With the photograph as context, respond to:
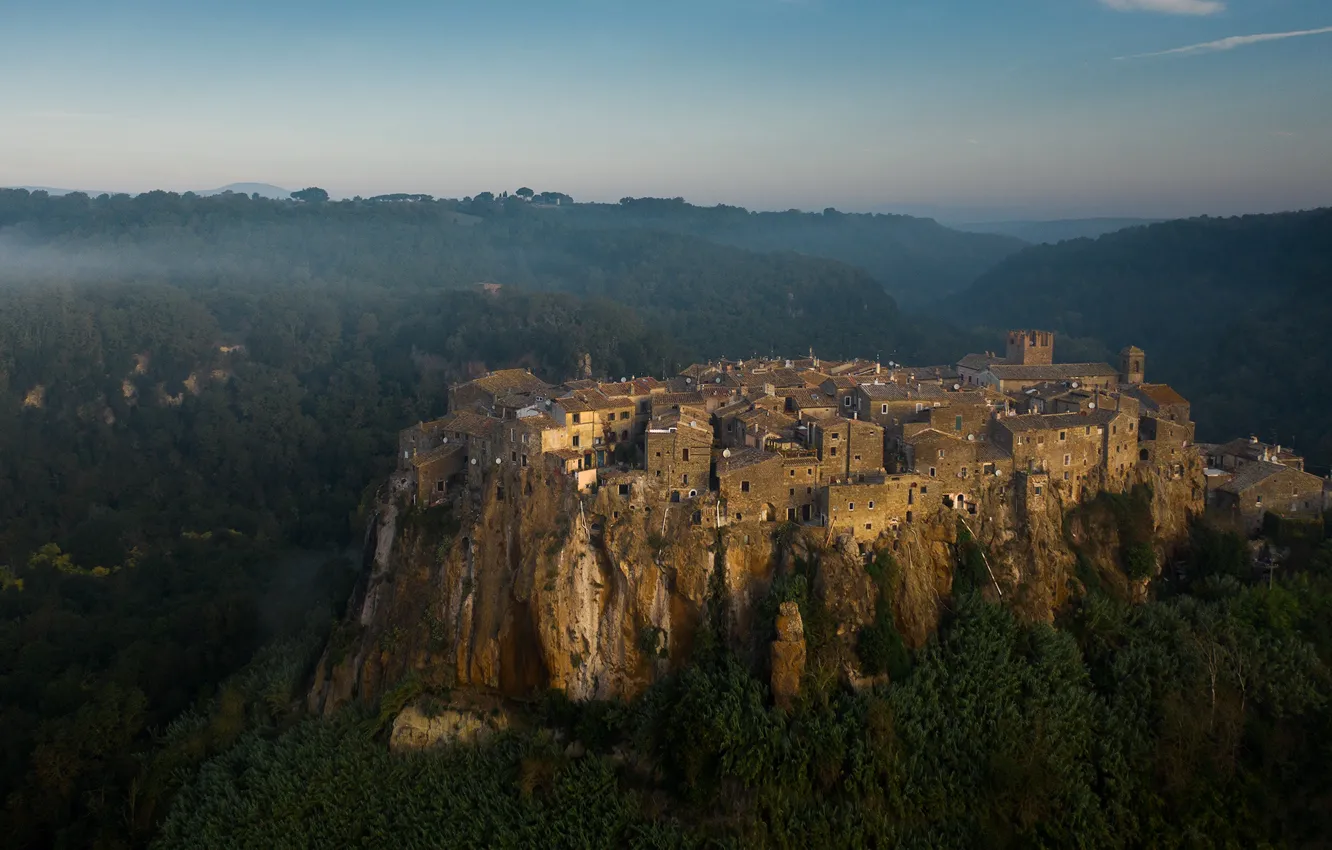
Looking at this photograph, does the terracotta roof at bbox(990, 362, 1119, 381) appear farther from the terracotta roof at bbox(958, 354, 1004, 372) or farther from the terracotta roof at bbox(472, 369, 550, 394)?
the terracotta roof at bbox(472, 369, 550, 394)

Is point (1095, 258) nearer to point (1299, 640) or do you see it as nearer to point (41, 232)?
point (1299, 640)

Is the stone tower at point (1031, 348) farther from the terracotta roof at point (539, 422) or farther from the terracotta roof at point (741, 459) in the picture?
the terracotta roof at point (539, 422)

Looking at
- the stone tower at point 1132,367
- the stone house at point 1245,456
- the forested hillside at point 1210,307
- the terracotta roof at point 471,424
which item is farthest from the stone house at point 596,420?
the forested hillside at point 1210,307

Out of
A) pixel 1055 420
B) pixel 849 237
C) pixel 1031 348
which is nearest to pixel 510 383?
pixel 1055 420

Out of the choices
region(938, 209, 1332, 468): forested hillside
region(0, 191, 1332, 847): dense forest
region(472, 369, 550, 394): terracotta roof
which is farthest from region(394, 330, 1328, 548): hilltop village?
region(938, 209, 1332, 468): forested hillside

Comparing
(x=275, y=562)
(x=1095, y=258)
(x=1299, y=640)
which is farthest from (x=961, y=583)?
(x=1095, y=258)

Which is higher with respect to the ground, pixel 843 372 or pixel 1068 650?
pixel 843 372
